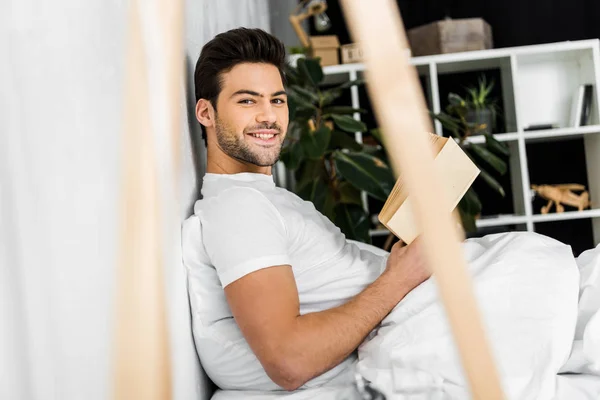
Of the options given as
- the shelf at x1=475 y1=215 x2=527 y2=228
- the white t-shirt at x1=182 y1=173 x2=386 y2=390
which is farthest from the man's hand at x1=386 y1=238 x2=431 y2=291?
the shelf at x1=475 y1=215 x2=527 y2=228

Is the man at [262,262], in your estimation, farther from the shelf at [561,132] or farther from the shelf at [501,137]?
the shelf at [561,132]

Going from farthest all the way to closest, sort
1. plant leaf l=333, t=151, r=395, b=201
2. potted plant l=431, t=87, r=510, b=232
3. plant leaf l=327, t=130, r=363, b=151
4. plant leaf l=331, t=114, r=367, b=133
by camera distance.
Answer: potted plant l=431, t=87, r=510, b=232 → plant leaf l=327, t=130, r=363, b=151 → plant leaf l=331, t=114, r=367, b=133 → plant leaf l=333, t=151, r=395, b=201

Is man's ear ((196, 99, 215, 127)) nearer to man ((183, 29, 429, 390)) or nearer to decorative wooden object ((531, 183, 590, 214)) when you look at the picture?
man ((183, 29, 429, 390))

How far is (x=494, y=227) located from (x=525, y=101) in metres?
0.70

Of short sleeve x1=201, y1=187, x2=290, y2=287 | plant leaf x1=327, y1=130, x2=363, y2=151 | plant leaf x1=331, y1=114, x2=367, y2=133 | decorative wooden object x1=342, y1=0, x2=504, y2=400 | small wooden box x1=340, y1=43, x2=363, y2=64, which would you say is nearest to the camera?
decorative wooden object x1=342, y1=0, x2=504, y2=400

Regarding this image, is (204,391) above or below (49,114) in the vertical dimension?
below

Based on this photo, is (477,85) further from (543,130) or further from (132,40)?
(132,40)

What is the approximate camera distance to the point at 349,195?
8.39ft

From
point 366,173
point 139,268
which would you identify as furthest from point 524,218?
point 139,268

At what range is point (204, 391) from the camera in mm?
1367

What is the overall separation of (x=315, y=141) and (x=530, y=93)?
199 centimetres

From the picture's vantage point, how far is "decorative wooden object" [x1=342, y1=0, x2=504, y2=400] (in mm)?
504

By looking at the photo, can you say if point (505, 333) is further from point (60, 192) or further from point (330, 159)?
point (330, 159)

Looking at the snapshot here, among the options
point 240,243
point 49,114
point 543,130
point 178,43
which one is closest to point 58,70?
point 49,114
